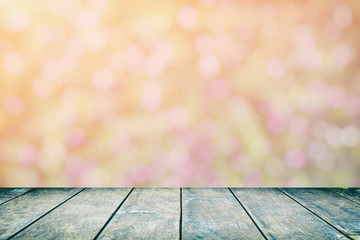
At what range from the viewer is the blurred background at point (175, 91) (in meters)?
1.11

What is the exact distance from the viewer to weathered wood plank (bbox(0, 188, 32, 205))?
0.97 metres

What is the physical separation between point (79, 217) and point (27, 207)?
7.6 inches

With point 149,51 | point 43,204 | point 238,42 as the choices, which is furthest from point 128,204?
point 238,42

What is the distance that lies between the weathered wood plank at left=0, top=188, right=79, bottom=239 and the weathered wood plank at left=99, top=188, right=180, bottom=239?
0.20 metres

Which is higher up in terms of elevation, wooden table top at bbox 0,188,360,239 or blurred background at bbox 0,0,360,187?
blurred background at bbox 0,0,360,187

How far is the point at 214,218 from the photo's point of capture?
2.57ft

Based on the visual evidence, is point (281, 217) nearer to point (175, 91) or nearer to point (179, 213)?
point (179, 213)

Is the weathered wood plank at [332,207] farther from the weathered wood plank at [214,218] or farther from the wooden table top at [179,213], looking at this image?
the weathered wood plank at [214,218]

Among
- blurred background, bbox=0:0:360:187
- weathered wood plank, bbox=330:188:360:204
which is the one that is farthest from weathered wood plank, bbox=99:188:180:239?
weathered wood plank, bbox=330:188:360:204

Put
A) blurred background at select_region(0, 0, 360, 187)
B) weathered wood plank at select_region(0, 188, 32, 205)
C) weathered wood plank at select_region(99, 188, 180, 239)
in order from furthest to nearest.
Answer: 1. blurred background at select_region(0, 0, 360, 187)
2. weathered wood plank at select_region(0, 188, 32, 205)
3. weathered wood plank at select_region(99, 188, 180, 239)

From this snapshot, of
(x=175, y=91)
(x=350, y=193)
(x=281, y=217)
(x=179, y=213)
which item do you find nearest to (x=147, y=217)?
(x=179, y=213)

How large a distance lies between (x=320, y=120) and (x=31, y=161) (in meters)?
1.04

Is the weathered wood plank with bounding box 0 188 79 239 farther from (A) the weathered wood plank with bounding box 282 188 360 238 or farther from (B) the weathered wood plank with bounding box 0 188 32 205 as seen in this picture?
(A) the weathered wood plank with bounding box 282 188 360 238

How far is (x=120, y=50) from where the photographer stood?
1106 mm
